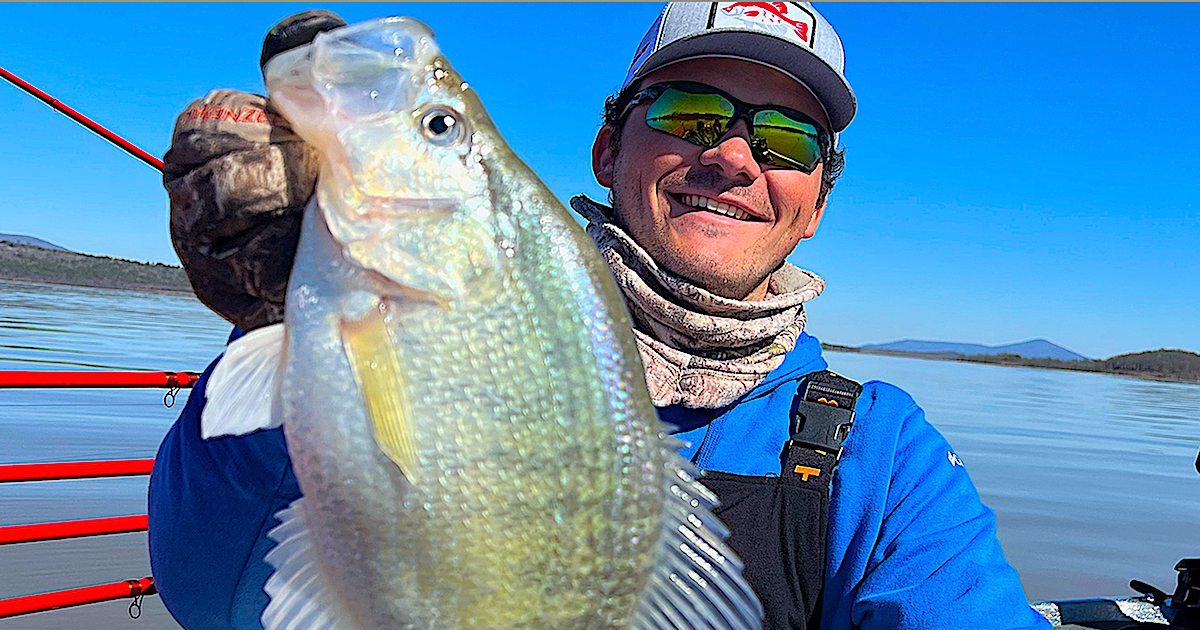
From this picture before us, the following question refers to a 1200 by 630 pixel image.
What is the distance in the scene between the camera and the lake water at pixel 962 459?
593cm

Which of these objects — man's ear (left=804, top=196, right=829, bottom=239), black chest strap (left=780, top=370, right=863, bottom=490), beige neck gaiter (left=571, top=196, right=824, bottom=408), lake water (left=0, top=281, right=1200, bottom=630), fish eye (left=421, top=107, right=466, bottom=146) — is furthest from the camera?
lake water (left=0, top=281, right=1200, bottom=630)

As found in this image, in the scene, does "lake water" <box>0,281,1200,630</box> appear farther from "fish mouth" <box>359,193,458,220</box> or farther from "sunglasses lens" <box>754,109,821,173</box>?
"fish mouth" <box>359,193,458,220</box>

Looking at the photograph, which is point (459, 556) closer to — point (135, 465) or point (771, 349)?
point (771, 349)

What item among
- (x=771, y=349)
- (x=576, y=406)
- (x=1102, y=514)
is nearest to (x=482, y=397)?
(x=576, y=406)

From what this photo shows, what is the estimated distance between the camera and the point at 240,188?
126 centimetres

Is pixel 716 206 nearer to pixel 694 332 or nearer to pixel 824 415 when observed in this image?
pixel 694 332

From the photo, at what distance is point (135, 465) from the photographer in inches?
183

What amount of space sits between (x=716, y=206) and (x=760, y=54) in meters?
0.56

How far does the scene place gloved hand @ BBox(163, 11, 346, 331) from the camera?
1.27m

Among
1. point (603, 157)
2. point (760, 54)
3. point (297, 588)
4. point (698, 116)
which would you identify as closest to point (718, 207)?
point (698, 116)

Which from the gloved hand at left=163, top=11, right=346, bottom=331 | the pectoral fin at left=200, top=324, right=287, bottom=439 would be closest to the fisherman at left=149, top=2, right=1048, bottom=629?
the gloved hand at left=163, top=11, right=346, bottom=331

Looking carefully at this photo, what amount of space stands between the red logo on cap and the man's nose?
1.28 ft

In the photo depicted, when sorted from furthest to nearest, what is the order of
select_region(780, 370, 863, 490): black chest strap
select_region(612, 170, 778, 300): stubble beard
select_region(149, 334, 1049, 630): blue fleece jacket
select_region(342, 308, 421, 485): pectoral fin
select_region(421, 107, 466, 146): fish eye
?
1. select_region(612, 170, 778, 300): stubble beard
2. select_region(780, 370, 863, 490): black chest strap
3. select_region(149, 334, 1049, 630): blue fleece jacket
4. select_region(421, 107, 466, 146): fish eye
5. select_region(342, 308, 421, 485): pectoral fin

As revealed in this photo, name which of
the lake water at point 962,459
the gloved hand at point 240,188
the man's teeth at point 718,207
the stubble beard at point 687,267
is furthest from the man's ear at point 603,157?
the lake water at point 962,459
